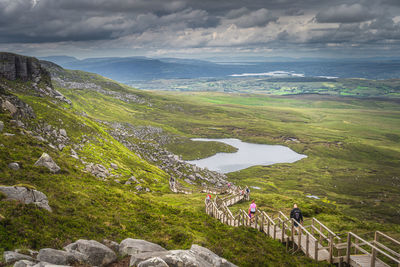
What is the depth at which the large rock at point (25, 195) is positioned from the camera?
2420cm

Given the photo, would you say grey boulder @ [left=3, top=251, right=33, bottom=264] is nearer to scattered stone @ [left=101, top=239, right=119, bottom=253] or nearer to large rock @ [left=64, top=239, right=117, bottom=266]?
large rock @ [left=64, top=239, right=117, bottom=266]

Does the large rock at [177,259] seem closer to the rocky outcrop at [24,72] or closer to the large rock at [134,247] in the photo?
the large rock at [134,247]

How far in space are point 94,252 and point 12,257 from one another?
486 cm

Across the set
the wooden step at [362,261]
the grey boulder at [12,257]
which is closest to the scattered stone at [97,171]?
the grey boulder at [12,257]

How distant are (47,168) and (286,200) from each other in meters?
47.7

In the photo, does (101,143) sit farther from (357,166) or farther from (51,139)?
(357,166)

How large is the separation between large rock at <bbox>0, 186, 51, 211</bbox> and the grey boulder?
8.26 meters

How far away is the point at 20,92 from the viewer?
95750 mm

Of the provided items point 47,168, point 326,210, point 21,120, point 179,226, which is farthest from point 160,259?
point 21,120

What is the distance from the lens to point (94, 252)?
19297 mm

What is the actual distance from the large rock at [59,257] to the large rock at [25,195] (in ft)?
27.6

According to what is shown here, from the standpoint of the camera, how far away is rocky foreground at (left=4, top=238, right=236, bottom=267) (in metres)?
16.5

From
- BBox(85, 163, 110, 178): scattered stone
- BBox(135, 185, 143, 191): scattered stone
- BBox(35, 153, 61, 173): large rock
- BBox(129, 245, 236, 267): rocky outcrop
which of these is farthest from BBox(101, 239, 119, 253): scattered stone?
BBox(135, 185, 143, 191): scattered stone

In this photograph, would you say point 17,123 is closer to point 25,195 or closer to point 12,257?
point 25,195
